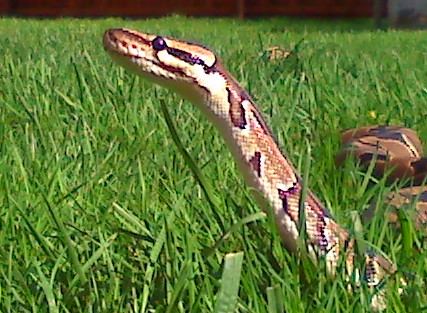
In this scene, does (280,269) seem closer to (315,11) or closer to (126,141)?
(126,141)

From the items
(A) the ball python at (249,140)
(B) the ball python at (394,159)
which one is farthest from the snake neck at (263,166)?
(B) the ball python at (394,159)

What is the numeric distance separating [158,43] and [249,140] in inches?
10.1

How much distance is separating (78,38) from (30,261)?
17.9ft

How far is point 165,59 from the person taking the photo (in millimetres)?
1454

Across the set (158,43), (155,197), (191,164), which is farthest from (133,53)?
(155,197)

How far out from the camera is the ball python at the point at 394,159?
6.03 ft

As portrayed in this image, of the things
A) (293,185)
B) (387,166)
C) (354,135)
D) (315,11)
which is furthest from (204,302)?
(315,11)

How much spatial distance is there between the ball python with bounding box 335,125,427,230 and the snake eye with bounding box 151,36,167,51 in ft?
1.92

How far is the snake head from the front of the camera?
1.42 meters

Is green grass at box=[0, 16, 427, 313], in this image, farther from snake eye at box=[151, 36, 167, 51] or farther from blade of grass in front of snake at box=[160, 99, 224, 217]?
snake eye at box=[151, 36, 167, 51]

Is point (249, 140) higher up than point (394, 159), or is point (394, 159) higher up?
point (249, 140)

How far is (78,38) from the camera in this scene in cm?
686

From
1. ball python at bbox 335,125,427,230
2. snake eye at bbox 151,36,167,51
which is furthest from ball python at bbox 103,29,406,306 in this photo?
ball python at bbox 335,125,427,230

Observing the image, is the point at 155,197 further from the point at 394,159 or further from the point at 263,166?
the point at 394,159
